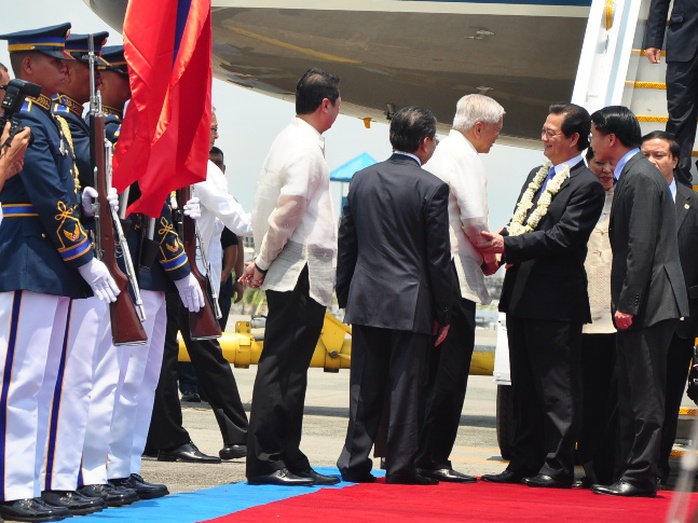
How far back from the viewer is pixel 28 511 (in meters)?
4.66

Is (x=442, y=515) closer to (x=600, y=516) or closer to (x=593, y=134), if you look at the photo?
(x=600, y=516)

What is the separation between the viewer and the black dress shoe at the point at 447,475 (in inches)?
250

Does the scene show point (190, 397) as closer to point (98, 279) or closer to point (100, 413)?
point (100, 413)

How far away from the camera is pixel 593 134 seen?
6480mm

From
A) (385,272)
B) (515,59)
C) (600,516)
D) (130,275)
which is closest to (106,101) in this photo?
(130,275)

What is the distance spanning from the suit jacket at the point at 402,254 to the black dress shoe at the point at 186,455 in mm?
1297

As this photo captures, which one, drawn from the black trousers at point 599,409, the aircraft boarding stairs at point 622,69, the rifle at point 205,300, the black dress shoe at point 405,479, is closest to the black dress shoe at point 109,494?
the rifle at point 205,300

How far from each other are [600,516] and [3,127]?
8.23 feet

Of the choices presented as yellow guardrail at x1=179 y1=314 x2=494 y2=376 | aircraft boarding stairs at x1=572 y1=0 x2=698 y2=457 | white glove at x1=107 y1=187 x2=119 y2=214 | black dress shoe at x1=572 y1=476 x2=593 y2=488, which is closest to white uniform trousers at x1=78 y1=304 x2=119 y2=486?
white glove at x1=107 y1=187 x2=119 y2=214

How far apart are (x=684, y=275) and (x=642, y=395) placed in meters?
1.07

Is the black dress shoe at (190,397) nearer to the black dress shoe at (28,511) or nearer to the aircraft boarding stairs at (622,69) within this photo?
the aircraft boarding stairs at (622,69)

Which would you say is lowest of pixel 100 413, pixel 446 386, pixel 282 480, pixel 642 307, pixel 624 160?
pixel 282 480

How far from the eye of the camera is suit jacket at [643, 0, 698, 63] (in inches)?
313

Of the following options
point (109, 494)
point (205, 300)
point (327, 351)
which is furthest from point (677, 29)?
point (109, 494)
